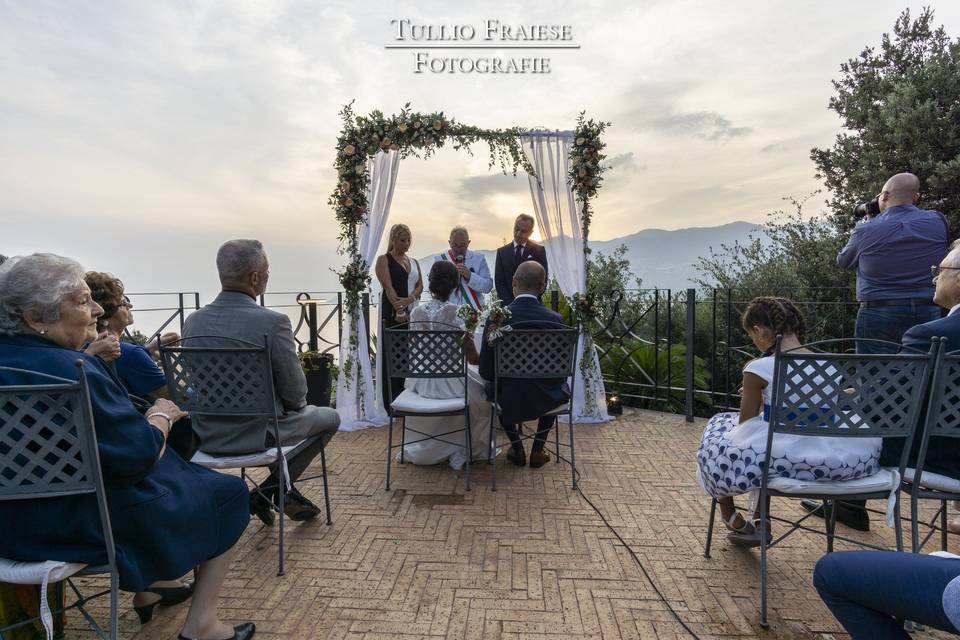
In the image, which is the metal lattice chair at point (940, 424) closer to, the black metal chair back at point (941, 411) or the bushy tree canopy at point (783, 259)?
the black metal chair back at point (941, 411)

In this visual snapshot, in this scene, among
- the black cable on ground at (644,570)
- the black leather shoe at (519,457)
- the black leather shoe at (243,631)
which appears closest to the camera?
the black leather shoe at (243,631)

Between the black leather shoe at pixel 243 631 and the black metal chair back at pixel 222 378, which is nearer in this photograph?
Result: the black leather shoe at pixel 243 631

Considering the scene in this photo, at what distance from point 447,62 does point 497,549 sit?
467 centimetres

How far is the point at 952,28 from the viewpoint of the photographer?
731cm

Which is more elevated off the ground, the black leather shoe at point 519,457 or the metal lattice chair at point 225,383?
the metal lattice chair at point 225,383

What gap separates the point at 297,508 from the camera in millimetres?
3035

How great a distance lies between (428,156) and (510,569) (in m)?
4.15

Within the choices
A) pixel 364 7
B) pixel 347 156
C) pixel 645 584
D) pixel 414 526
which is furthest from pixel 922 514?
pixel 364 7

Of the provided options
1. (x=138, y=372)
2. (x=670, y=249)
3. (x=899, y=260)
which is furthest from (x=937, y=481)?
(x=670, y=249)

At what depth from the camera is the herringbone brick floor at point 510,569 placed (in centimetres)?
211

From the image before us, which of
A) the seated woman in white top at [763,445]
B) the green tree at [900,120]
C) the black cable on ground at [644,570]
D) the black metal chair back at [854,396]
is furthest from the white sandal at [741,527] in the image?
the green tree at [900,120]

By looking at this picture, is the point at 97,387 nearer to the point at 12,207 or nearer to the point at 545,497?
the point at 545,497

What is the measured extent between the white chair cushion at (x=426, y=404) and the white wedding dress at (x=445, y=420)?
0.43 ft

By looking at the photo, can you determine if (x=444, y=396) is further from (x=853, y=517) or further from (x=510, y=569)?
(x=853, y=517)
